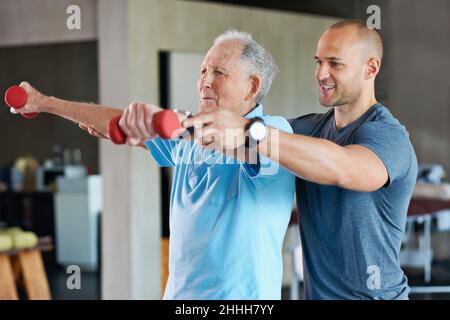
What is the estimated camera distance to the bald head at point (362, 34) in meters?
1.65

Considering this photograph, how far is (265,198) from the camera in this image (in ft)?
5.49

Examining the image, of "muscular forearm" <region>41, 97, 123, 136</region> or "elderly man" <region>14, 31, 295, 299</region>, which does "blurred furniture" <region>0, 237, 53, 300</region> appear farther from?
"muscular forearm" <region>41, 97, 123, 136</region>

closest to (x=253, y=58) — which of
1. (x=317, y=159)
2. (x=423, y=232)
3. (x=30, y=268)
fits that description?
(x=317, y=159)

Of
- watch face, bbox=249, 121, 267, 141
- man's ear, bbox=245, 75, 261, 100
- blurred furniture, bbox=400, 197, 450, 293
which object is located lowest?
blurred furniture, bbox=400, 197, 450, 293

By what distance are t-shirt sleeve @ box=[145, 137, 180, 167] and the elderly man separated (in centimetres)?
12

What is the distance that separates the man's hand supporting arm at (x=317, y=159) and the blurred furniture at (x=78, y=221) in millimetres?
6495

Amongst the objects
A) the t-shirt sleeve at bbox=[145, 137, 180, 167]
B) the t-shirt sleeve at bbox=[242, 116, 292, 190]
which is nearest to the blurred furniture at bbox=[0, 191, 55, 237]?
the t-shirt sleeve at bbox=[145, 137, 180, 167]

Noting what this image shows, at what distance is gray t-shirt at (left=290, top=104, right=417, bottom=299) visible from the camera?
5.23ft

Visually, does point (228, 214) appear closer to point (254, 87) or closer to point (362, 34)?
point (254, 87)

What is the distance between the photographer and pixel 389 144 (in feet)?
5.05

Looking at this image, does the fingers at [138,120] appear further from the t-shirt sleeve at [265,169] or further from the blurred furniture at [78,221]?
the blurred furniture at [78,221]

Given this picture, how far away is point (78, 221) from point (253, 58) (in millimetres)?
6237

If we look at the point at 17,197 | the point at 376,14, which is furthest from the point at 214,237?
the point at 17,197
